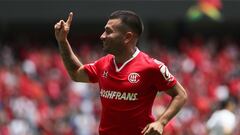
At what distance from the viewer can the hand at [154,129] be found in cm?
792

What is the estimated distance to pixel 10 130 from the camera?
17734 millimetres

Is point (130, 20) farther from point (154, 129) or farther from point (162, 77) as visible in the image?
point (154, 129)

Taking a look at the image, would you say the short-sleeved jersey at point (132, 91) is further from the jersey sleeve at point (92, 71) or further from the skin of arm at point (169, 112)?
the jersey sleeve at point (92, 71)

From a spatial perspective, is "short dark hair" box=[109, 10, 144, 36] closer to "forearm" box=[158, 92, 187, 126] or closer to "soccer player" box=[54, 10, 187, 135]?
"soccer player" box=[54, 10, 187, 135]

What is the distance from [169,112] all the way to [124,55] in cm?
60

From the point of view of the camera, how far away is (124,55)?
8.34 meters

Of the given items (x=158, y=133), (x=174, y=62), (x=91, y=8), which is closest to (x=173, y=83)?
(x=158, y=133)

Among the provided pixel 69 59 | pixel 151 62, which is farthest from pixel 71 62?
pixel 151 62

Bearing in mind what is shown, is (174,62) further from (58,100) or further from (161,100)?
(161,100)

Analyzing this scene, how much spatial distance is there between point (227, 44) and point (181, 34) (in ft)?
5.84

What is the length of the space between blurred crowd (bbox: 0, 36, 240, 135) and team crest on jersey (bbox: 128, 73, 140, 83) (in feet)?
17.3

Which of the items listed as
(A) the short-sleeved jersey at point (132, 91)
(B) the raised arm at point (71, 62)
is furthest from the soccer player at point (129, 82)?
(B) the raised arm at point (71, 62)

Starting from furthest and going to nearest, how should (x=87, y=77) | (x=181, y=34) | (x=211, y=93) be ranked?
(x=181, y=34)
(x=211, y=93)
(x=87, y=77)

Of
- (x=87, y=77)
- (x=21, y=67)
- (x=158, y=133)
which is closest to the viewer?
(x=158, y=133)
